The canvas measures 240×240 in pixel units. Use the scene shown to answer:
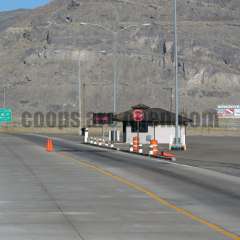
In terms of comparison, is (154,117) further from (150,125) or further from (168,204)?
(168,204)

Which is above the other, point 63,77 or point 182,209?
point 63,77

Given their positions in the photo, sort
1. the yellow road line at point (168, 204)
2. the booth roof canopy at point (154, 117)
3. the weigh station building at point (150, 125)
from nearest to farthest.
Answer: the yellow road line at point (168, 204) → the booth roof canopy at point (154, 117) → the weigh station building at point (150, 125)

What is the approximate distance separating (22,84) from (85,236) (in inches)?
7285

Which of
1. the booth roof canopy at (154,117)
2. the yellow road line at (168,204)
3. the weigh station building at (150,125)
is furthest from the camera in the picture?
the weigh station building at (150,125)

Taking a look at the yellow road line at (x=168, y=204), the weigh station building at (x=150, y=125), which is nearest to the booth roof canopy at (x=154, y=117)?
the weigh station building at (x=150, y=125)

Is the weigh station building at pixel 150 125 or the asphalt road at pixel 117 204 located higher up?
the weigh station building at pixel 150 125

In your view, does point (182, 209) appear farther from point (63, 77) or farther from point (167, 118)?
point (63, 77)

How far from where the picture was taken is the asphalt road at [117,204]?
14.0m

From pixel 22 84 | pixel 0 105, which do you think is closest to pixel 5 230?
pixel 0 105

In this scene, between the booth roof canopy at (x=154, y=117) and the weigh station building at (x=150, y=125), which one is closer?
the booth roof canopy at (x=154, y=117)

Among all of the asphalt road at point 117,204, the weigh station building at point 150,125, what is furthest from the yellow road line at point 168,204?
the weigh station building at point 150,125

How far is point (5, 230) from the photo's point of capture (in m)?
14.1

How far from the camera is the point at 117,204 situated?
18.5m

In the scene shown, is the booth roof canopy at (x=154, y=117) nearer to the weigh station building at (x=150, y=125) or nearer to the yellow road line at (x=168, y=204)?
the weigh station building at (x=150, y=125)
